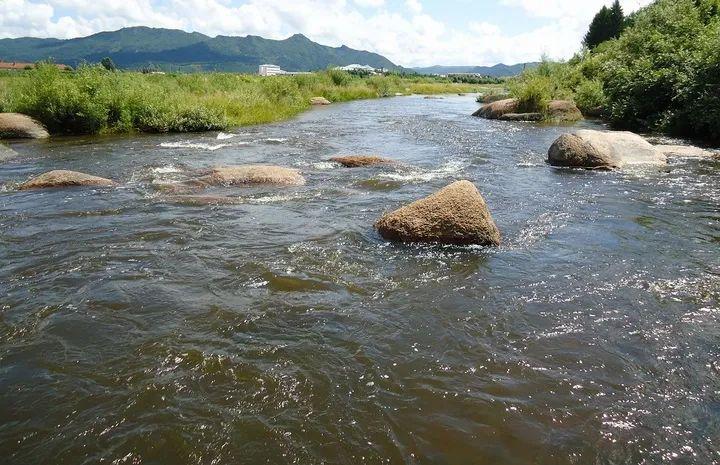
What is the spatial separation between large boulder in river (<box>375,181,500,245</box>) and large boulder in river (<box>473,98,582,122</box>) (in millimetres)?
24659

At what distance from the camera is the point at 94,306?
6.04m

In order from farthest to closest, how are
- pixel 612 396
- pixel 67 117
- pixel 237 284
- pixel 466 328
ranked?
1. pixel 67 117
2. pixel 237 284
3. pixel 466 328
4. pixel 612 396

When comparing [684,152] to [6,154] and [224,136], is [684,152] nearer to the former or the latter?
[224,136]

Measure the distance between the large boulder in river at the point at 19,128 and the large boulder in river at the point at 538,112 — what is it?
26.8 metres

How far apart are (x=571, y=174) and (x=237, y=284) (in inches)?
456

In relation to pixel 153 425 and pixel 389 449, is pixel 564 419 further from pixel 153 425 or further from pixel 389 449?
pixel 153 425

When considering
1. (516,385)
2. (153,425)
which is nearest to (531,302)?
(516,385)

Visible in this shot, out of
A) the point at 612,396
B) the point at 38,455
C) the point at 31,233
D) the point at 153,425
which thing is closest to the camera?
the point at 38,455

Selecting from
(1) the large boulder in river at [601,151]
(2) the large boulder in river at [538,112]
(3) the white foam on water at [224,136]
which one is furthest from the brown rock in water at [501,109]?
(3) the white foam on water at [224,136]

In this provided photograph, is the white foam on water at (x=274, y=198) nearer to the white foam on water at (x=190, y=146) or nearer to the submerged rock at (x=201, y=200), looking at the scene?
the submerged rock at (x=201, y=200)

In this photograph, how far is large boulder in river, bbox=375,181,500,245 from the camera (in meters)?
8.10

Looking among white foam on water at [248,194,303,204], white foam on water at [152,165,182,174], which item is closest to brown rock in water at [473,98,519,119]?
white foam on water at [152,165,182,174]

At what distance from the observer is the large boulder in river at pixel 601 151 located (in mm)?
15094

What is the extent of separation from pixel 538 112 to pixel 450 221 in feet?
85.8
